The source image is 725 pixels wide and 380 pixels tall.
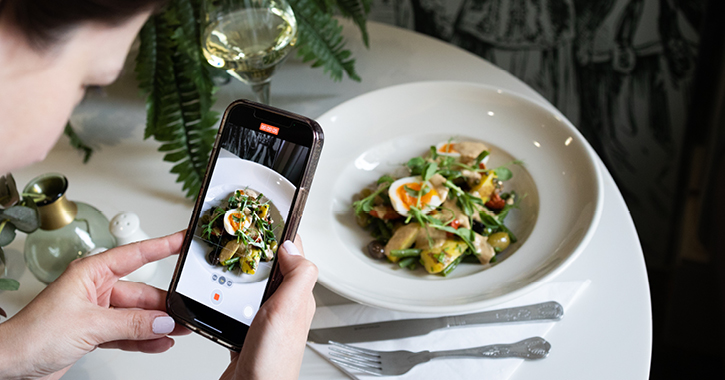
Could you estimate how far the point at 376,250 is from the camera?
911mm

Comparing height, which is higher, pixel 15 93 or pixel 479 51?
pixel 15 93

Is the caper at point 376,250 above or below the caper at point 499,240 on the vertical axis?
below

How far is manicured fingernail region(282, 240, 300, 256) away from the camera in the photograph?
0.71 m

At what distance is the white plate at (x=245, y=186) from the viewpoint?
0.73 meters

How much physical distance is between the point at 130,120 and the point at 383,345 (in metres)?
0.91

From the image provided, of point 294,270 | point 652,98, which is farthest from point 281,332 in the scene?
point 652,98

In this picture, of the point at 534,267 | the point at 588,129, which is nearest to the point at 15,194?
the point at 534,267

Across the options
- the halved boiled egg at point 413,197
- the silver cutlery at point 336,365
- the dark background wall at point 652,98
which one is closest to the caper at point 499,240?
the halved boiled egg at point 413,197

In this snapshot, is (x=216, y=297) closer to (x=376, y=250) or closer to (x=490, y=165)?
(x=376, y=250)

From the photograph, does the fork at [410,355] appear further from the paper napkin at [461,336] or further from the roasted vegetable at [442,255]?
the roasted vegetable at [442,255]

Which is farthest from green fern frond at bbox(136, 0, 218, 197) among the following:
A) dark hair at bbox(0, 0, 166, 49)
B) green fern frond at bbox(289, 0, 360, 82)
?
dark hair at bbox(0, 0, 166, 49)

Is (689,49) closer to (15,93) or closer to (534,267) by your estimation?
(534,267)

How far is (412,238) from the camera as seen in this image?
892 mm

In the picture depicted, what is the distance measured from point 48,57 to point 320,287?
558mm
